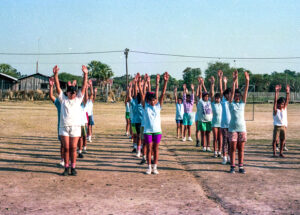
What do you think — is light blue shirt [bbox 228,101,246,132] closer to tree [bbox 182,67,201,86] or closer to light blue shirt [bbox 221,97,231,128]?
A: light blue shirt [bbox 221,97,231,128]

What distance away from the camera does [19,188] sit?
20.2 feet

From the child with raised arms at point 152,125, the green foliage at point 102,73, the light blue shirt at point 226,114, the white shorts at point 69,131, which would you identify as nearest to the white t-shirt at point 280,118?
the light blue shirt at point 226,114

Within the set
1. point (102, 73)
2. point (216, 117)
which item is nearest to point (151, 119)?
point (216, 117)

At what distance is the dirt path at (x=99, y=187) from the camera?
507 cm

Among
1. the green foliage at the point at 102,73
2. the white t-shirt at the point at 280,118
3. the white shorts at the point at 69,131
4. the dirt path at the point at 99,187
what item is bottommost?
the dirt path at the point at 99,187

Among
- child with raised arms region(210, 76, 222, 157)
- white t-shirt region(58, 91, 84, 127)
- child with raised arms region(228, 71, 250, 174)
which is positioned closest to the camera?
white t-shirt region(58, 91, 84, 127)

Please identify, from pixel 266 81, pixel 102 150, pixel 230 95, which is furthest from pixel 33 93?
pixel 266 81

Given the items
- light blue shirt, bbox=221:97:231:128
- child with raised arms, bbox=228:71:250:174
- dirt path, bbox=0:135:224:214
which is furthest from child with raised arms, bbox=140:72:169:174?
light blue shirt, bbox=221:97:231:128

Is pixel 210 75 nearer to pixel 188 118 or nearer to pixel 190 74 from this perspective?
pixel 190 74

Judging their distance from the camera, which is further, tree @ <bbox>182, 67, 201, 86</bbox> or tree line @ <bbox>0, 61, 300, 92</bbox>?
tree @ <bbox>182, 67, 201, 86</bbox>

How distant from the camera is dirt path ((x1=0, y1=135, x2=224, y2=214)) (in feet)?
16.6

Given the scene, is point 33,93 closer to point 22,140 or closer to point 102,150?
point 22,140

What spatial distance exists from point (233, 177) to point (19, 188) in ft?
13.9

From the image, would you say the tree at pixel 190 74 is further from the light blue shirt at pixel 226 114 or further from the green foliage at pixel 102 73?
the light blue shirt at pixel 226 114
